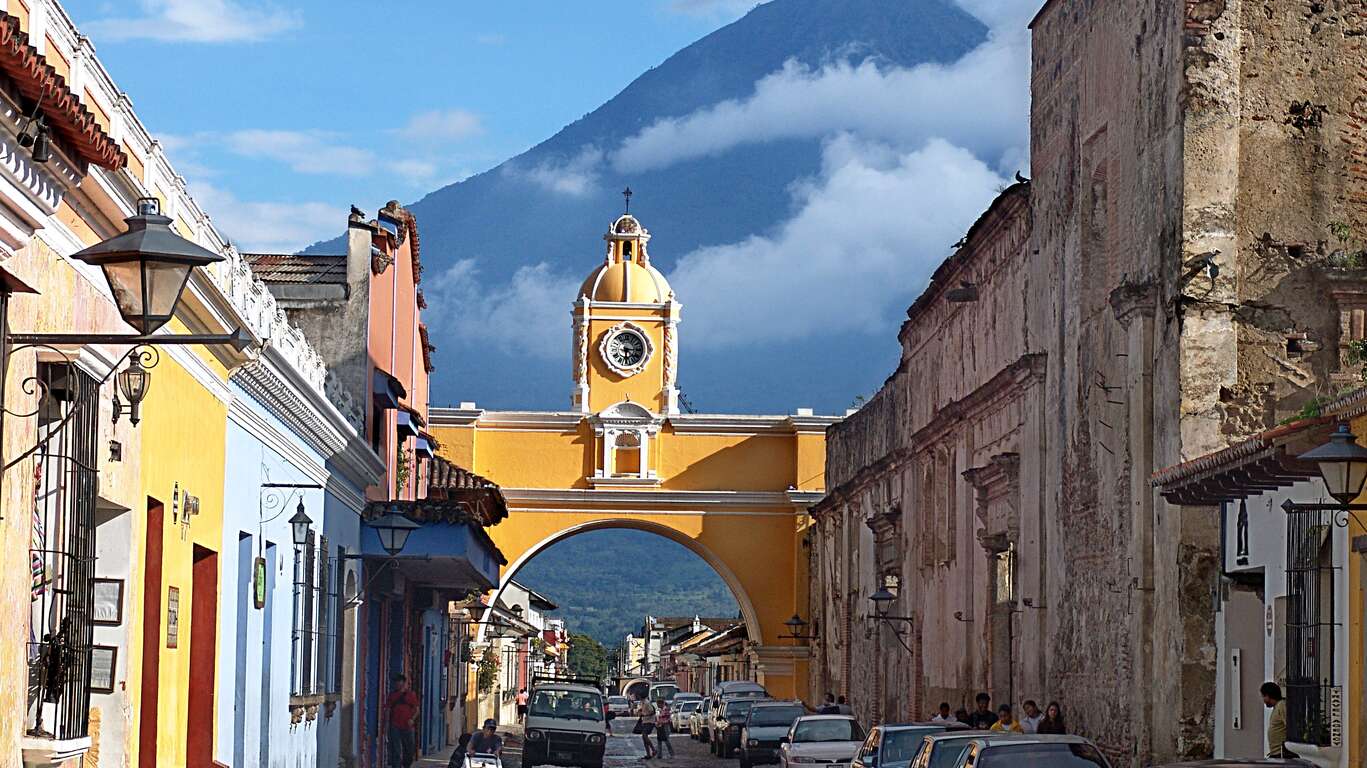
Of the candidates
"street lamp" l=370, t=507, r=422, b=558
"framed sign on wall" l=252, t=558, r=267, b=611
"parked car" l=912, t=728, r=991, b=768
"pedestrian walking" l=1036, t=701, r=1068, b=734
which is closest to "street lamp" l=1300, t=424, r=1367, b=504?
"parked car" l=912, t=728, r=991, b=768

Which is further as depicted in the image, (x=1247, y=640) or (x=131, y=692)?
(x=1247, y=640)

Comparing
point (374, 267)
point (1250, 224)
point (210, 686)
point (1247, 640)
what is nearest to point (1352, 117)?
point (1250, 224)

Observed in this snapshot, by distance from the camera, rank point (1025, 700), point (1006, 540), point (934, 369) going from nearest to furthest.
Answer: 1. point (1025, 700)
2. point (1006, 540)
3. point (934, 369)

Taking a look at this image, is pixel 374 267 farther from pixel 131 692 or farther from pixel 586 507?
pixel 586 507

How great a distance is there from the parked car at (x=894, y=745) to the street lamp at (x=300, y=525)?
5853 millimetres

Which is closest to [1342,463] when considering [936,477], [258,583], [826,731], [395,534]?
[258,583]

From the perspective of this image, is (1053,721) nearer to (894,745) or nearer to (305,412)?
(894,745)

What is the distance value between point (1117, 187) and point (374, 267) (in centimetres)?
1152

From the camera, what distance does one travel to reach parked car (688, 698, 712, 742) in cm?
4862

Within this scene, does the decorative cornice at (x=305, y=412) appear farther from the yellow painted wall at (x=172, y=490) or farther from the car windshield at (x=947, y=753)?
the car windshield at (x=947, y=753)

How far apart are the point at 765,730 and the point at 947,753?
17691 mm

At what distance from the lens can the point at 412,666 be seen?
34969 mm

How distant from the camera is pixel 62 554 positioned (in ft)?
35.6

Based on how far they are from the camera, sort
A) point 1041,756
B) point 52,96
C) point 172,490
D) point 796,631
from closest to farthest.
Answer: point 52,96 → point 1041,756 → point 172,490 → point 796,631
